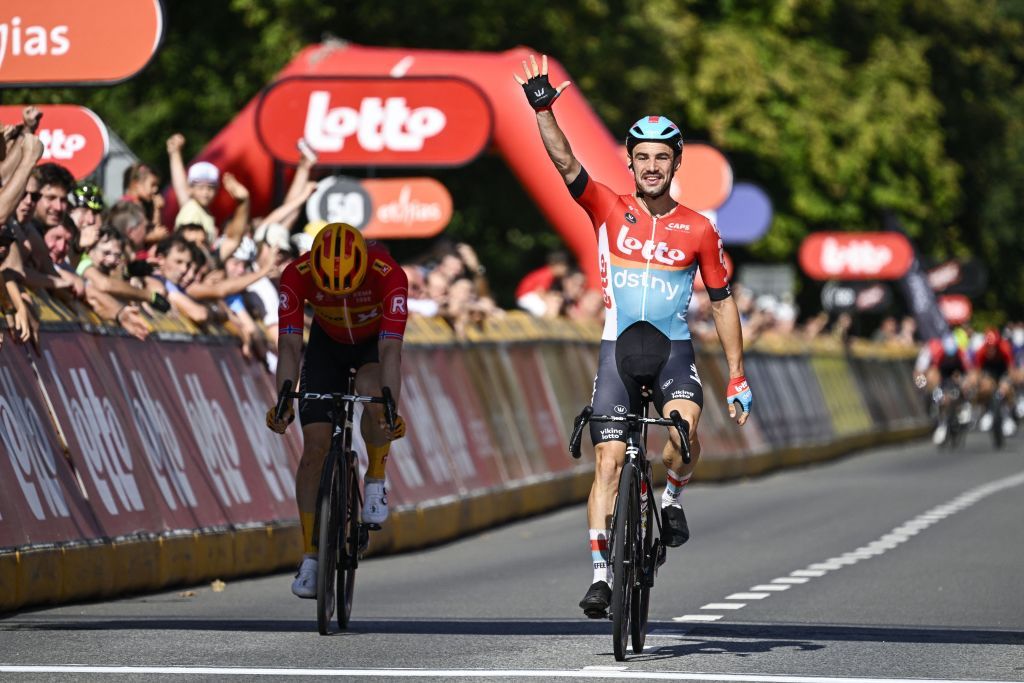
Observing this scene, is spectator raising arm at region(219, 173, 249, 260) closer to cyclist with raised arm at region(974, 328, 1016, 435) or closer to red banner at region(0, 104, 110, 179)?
red banner at region(0, 104, 110, 179)

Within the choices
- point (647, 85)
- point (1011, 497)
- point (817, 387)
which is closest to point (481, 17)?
point (647, 85)

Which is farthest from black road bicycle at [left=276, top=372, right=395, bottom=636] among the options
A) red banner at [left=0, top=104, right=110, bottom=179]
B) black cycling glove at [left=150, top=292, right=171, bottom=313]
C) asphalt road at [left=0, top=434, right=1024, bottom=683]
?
red banner at [left=0, top=104, right=110, bottom=179]

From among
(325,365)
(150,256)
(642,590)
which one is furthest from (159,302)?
(642,590)

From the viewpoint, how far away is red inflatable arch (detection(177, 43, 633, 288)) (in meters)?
27.3

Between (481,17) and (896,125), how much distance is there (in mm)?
16545

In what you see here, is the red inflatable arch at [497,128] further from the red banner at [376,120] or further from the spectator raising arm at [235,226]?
the spectator raising arm at [235,226]

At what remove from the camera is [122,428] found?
13.6 metres

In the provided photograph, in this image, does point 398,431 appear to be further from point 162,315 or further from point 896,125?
point 896,125

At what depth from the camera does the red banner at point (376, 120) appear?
23359 millimetres

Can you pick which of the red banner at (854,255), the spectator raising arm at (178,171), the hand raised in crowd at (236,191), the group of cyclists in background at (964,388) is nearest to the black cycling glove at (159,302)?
the spectator raising arm at (178,171)

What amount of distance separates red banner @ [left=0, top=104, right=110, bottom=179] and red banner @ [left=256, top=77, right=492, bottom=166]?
7.64 m

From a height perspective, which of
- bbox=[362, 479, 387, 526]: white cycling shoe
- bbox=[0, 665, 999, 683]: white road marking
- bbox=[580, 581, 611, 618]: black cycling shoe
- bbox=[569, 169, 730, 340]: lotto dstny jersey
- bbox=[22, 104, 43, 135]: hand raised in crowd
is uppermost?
bbox=[22, 104, 43, 135]: hand raised in crowd

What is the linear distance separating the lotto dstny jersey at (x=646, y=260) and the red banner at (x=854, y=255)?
4019cm

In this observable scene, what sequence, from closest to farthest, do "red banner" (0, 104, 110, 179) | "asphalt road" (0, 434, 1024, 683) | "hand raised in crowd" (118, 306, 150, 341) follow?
"asphalt road" (0, 434, 1024, 683)
"hand raised in crowd" (118, 306, 150, 341)
"red banner" (0, 104, 110, 179)
